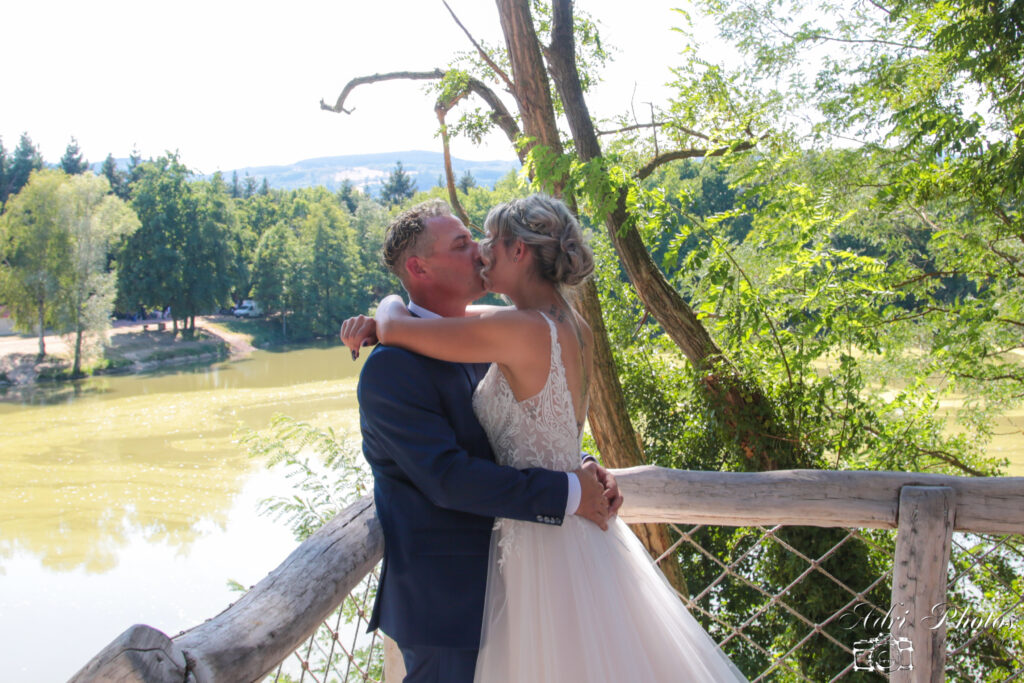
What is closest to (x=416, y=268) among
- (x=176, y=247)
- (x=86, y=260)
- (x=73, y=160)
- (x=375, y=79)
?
(x=375, y=79)

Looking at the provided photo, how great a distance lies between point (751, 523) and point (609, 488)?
662 millimetres

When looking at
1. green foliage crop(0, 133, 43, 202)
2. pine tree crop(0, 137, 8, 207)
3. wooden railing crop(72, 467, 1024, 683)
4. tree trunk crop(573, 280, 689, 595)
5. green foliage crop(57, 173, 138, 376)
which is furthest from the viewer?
green foliage crop(0, 133, 43, 202)

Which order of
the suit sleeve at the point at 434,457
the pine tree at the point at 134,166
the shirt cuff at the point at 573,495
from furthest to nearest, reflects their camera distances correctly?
the pine tree at the point at 134,166 → the shirt cuff at the point at 573,495 → the suit sleeve at the point at 434,457

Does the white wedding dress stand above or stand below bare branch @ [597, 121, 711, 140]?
below

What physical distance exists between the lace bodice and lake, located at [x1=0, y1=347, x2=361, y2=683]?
37.1 ft

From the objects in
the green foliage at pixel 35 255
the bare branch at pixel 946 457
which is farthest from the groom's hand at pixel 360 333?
the green foliage at pixel 35 255

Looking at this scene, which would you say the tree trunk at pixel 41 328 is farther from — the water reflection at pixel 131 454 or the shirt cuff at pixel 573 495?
the shirt cuff at pixel 573 495

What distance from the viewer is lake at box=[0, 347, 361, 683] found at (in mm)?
12195

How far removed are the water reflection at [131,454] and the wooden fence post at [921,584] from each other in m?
14.2

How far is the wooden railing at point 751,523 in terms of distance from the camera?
4.48ft

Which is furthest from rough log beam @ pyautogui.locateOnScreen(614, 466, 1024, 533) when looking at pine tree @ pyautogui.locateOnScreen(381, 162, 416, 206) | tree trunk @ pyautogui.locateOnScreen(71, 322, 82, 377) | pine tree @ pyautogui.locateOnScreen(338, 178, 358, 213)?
pine tree @ pyautogui.locateOnScreen(381, 162, 416, 206)

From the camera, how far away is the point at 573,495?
1645mm

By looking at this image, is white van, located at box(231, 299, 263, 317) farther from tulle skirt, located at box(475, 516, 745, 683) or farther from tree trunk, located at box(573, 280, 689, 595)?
tulle skirt, located at box(475, 516, 745, 683)

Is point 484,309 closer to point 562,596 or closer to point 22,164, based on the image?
point 562,596
